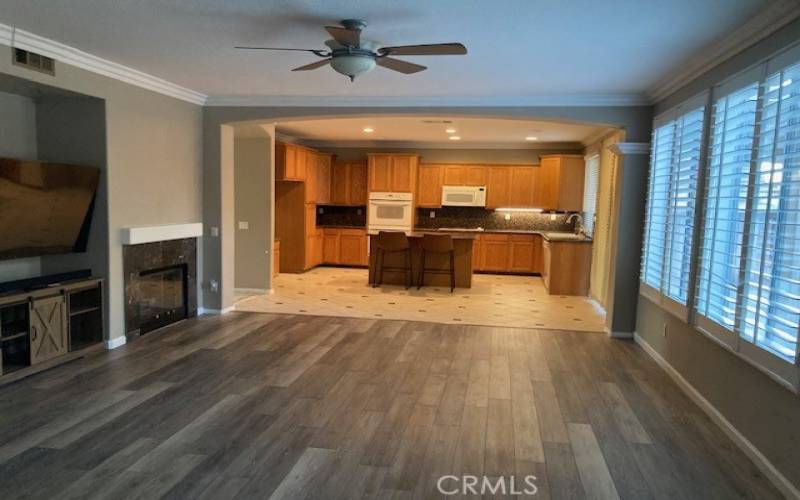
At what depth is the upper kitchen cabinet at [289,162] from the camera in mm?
8953

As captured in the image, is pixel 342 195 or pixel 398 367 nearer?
pixel 398 367

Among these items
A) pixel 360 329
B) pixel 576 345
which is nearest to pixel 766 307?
pixel 576 345

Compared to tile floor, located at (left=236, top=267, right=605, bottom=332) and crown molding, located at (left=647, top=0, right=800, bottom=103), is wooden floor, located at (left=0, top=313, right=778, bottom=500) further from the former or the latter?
crown molding, located at (left=647, top=0, right=800, bottom=103)

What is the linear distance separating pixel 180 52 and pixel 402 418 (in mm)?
3457

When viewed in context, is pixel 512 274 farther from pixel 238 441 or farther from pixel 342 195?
pixel 238 441

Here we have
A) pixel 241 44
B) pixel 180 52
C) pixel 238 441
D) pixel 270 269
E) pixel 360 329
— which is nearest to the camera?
pixel 238 441

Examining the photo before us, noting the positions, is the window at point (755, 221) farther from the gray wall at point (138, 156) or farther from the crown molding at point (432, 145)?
the crown molding at point (432, 145)

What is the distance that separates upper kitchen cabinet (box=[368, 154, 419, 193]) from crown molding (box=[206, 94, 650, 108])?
445 cm

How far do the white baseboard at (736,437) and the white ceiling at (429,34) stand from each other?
8.49ft

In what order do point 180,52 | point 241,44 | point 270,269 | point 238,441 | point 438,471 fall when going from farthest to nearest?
point 270,269
point 180,52
point 241,44
point 238,441
point 438,471

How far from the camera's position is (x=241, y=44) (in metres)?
4.09

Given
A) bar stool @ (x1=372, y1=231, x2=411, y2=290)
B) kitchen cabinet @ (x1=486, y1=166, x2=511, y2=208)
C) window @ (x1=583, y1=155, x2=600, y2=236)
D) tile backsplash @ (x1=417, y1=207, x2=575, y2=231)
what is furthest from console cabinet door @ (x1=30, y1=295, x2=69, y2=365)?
kitchen cabinet @ (x1=486, y1=166, x2=511, y2=208)

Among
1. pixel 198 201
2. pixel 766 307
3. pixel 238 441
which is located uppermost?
pixel 198 201

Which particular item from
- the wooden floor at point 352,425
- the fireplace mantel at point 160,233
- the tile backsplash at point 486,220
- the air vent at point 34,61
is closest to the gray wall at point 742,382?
the wooden floor at point 352,425
